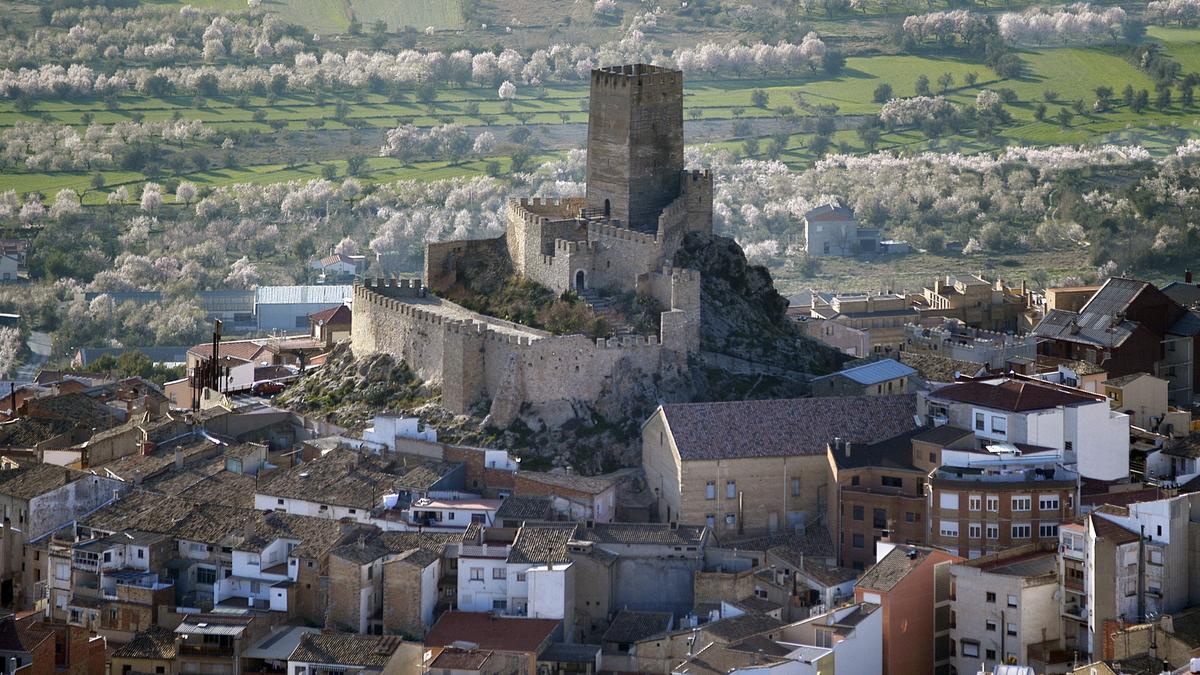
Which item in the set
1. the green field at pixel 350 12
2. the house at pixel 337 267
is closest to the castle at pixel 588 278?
the house at pixel 337 267

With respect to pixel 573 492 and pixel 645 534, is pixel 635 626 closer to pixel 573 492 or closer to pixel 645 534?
pixel 645 534

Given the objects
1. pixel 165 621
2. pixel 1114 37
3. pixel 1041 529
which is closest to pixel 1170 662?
pixel 1041 529

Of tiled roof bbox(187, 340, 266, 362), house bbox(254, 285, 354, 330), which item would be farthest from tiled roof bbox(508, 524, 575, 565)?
house bbox(254, 285, 354, 330)

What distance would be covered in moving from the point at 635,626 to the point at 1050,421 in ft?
30.8

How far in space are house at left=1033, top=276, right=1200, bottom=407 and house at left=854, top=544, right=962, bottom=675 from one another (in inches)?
635

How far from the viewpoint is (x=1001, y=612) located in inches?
1992

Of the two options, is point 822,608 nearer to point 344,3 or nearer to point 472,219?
point 472,219

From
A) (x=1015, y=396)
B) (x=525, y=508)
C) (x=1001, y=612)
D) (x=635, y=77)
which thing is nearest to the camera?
(x=1001, y=612)

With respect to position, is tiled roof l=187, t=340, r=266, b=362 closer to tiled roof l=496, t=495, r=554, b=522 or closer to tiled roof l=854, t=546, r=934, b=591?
tiled roof l=496, t=495, r=554, b=522

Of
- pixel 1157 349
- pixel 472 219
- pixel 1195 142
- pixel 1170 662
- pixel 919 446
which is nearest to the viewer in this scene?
pixel 1170 662

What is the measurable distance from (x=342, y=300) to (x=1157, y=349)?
31.5 m

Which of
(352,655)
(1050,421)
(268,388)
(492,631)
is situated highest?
(1050,421)

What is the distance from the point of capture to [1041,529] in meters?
53.2

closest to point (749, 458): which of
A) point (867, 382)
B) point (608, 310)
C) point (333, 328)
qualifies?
point (867, 382)
